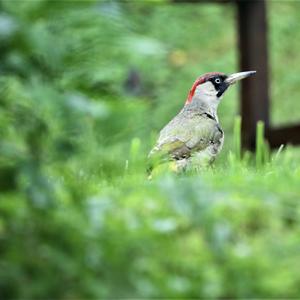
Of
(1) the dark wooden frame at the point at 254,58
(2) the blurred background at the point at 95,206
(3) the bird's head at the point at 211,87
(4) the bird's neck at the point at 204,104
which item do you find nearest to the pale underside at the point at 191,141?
(4) the bird's neck at the point at 204,104

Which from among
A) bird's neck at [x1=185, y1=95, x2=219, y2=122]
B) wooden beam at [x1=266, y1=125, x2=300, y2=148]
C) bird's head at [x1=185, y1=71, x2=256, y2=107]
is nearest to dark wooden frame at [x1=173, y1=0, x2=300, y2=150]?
wooden beam at [x1=266, y1=125, x2=300, y2=148]

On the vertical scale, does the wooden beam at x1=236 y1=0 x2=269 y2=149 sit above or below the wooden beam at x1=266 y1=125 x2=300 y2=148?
above

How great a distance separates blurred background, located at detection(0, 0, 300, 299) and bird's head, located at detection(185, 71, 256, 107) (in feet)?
14.2

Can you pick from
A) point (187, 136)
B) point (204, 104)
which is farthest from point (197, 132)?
point (204, 104)

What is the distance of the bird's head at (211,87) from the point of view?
7770mm

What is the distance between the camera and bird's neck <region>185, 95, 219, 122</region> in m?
7.60

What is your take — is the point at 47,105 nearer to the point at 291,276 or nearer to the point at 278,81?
the point at 291,276

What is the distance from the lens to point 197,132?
22.8ft

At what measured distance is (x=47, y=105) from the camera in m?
2.98

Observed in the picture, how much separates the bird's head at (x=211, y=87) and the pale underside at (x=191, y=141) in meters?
0.39

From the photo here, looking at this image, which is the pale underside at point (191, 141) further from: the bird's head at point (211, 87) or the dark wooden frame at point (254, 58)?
the dark wooden frame at point (254, 58)

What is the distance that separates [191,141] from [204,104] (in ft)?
3.14

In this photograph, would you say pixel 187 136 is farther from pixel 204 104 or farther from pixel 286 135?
pixel 286 135

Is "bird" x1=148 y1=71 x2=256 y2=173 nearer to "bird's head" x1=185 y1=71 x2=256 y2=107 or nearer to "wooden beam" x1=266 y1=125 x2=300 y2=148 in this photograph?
"bird's head" x1=185 y1=71 x2=256 y2=107
